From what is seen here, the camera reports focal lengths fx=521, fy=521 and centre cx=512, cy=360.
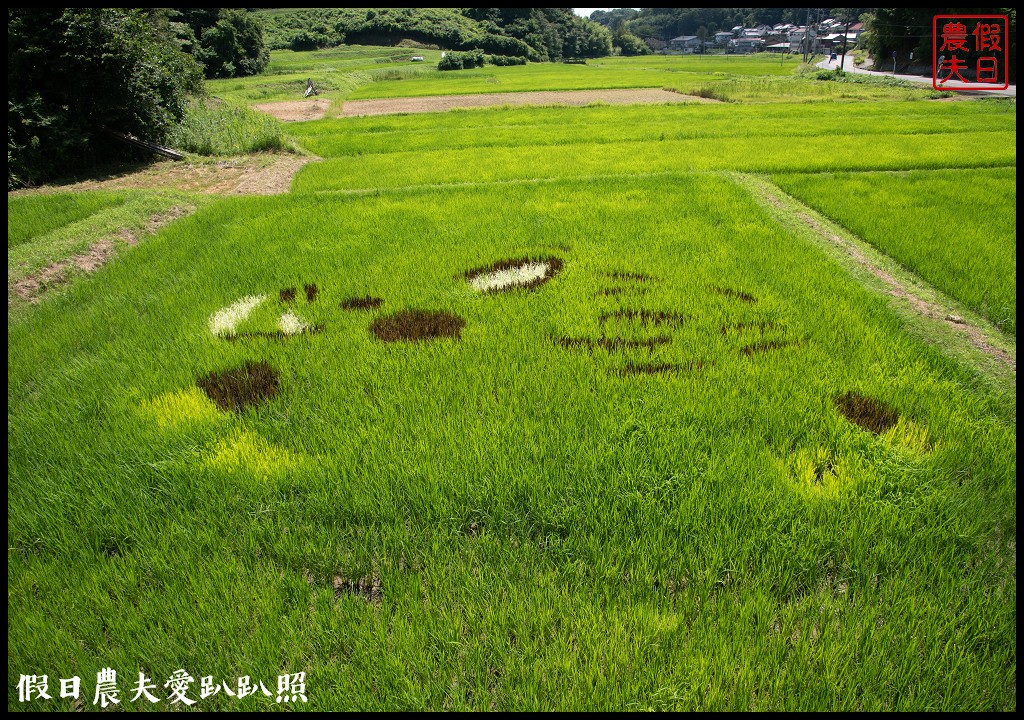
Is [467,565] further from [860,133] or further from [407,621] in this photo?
[860,133]

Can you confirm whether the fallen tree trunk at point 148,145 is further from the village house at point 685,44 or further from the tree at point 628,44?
the village house at point 685,44

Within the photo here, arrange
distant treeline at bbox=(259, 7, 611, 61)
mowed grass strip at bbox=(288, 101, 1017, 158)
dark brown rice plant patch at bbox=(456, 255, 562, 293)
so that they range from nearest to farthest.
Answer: dark brown rice plant patch at bbox=(456, 255, 562, 293), mowed grass strip at bbox=(288, 101, 1017, 158), distant treeline at bbox=(259, 7, 611, 61)

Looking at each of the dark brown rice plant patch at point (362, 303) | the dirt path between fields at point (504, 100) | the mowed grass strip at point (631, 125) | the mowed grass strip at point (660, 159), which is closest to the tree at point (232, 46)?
the dirt path between fields at point (504, 100)

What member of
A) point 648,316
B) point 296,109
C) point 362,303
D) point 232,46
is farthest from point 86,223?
point 232,46

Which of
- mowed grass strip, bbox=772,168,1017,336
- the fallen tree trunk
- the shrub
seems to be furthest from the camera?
the shrub

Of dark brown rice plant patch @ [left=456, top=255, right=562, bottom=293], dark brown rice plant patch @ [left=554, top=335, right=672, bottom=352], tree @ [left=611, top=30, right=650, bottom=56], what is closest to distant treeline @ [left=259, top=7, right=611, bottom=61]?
tree @ [left=611, top=30, right=650, bottom=56]

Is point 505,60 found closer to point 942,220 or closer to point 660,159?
point 660,159

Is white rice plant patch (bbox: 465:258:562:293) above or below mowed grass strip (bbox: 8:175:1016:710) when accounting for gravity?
above

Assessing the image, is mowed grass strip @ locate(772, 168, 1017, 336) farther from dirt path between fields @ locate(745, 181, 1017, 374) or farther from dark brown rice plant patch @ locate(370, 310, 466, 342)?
dark brown rice plant patch @ locate(370, 310, 466, 342)
